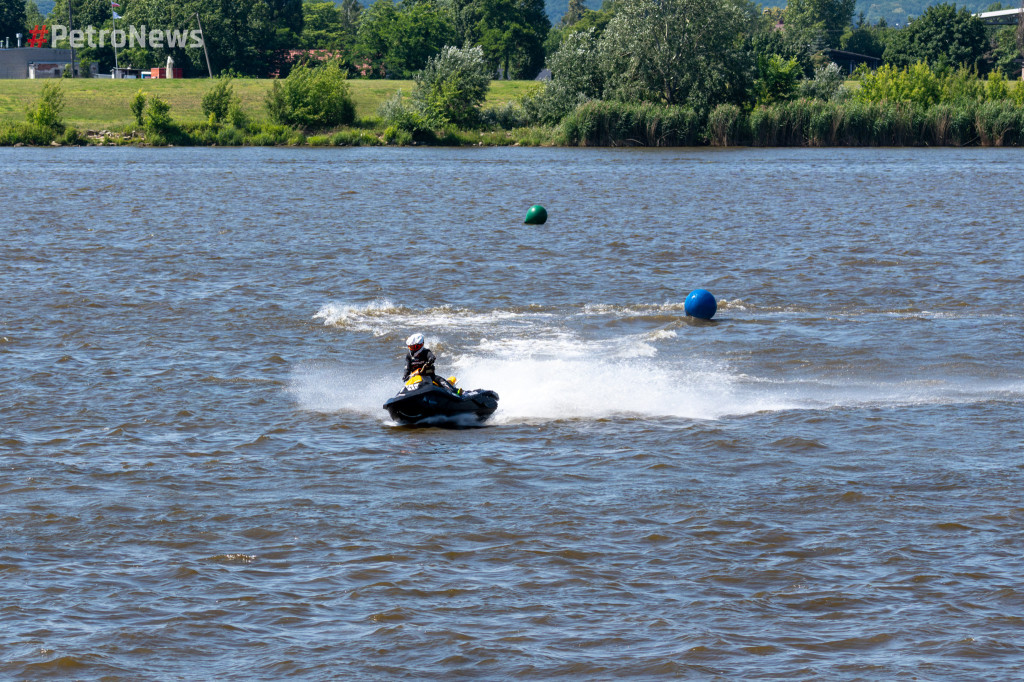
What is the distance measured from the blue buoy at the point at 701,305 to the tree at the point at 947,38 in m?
115

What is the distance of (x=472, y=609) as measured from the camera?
33.8ft

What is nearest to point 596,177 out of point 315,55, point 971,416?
point 971,416

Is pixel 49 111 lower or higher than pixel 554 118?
higher

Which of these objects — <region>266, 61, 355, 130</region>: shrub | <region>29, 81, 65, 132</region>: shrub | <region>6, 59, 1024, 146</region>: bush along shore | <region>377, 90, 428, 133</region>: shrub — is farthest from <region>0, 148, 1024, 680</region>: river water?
<region>29, 81, 65, 132</region>: shrub

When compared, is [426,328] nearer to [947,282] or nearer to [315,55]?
[947,282]

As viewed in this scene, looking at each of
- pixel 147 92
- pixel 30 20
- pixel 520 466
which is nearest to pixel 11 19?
pixel 30 20

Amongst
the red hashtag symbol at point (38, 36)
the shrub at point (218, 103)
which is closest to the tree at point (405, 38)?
the red hashtag symbol at point (38, 36)

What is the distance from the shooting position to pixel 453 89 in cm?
9312

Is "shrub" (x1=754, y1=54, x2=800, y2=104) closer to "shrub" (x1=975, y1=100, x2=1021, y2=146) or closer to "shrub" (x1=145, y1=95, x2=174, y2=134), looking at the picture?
"shrub" (x1=975, y1=100, x2=1021, y2=146)

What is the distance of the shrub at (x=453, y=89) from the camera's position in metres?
93.4

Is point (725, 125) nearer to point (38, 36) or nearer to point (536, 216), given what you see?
point (536, 216)

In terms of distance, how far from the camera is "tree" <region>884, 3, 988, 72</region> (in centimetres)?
12925

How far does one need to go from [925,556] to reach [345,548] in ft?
17.5

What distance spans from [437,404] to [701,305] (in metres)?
8.66
